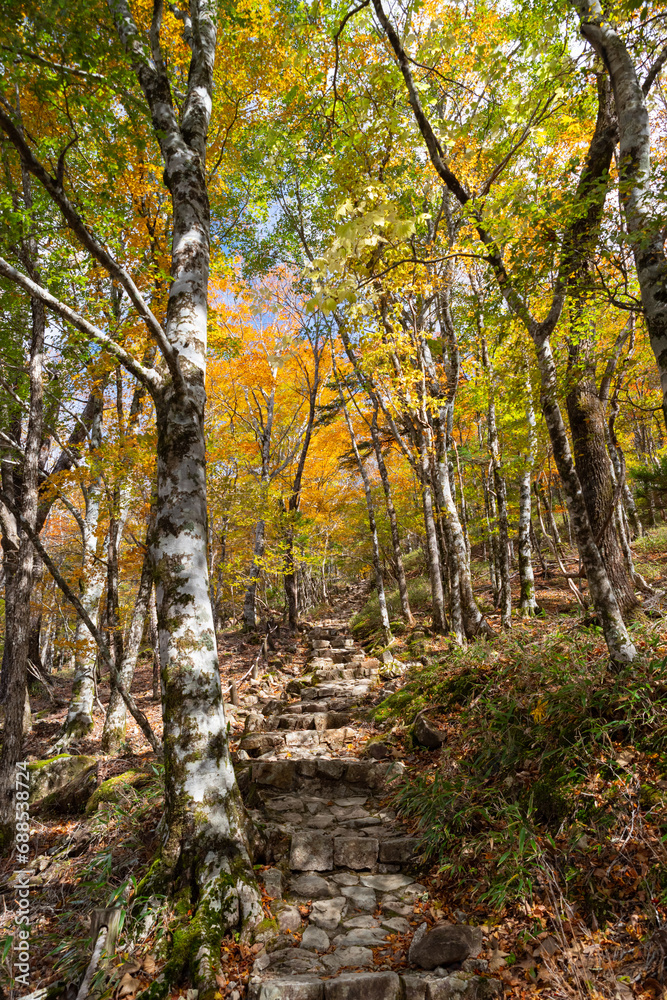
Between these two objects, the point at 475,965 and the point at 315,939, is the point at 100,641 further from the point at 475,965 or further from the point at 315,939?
the point at 475,965

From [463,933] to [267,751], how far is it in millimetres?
3855

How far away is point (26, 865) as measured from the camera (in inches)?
197

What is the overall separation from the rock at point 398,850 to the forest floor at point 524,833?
0.45 ft

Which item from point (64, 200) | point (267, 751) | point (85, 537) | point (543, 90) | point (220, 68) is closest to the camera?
point (64, 200)

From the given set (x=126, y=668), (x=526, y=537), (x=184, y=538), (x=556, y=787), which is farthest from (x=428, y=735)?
(x=126, y=668)

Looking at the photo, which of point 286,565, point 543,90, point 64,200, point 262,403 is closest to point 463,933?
point 64,200

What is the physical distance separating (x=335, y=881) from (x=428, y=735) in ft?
6.17

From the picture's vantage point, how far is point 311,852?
155 inches

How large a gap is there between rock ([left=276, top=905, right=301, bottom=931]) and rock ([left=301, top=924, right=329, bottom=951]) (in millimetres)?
83

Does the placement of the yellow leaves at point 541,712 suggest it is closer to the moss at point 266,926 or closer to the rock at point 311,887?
the rock at point 311,887

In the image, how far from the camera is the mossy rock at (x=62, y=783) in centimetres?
632

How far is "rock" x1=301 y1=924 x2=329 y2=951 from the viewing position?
2.99 m

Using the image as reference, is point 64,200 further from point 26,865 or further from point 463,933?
point 26,865

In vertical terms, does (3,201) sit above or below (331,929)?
above
